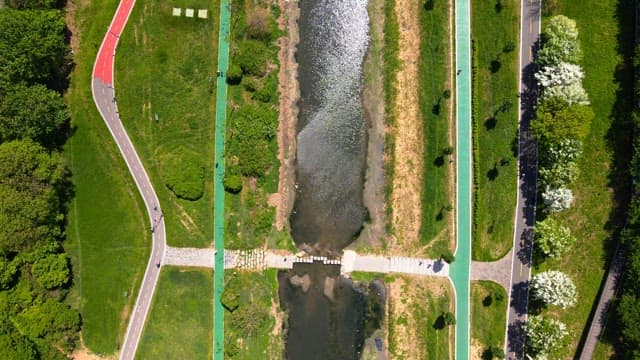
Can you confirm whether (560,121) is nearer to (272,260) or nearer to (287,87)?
(287,87)

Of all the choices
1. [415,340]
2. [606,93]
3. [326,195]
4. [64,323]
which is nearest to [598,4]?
[606,93]

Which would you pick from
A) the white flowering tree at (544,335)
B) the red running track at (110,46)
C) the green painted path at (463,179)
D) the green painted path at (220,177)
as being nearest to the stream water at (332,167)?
the green painted path at (220,177)

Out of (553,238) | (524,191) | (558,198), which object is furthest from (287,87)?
(553,238)

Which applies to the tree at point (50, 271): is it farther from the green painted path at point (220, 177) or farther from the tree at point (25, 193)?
the green painted path at point (220, 177)

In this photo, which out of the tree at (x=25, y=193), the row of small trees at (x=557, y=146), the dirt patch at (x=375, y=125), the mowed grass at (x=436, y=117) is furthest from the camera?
the dirt patch at (x=375, y=125)

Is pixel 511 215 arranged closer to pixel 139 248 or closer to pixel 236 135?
pixel 236 135
